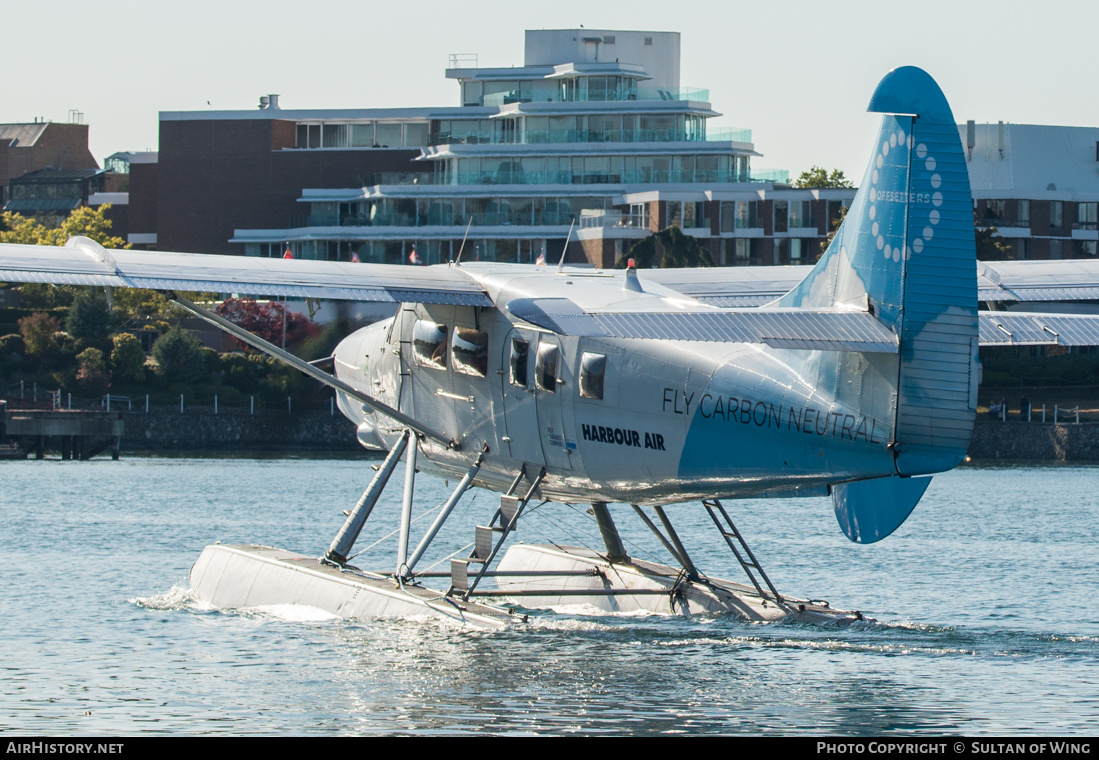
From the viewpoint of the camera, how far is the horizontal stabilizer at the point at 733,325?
13844 millimetres

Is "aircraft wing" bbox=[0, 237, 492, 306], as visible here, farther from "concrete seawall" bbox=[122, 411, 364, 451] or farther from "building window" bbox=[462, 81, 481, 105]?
"building window" bbox=[462, 81, 481, 105]

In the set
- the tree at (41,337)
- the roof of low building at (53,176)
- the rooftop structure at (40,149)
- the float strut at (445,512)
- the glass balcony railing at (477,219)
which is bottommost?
the tree at (41,337)

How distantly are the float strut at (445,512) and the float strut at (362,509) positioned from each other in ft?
3.32

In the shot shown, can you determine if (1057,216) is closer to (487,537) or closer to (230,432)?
(230,432)

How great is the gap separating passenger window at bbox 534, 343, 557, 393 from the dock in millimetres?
51247

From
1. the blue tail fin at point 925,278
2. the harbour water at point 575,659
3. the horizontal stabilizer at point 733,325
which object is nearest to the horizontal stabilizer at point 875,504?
the blue tail fin at point 925,278

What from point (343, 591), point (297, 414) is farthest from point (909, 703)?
point (297, 414)

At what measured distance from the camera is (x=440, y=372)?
19.5 meters

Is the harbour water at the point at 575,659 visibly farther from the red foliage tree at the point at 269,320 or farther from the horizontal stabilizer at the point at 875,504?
the red foliage tree at the point at 269,320

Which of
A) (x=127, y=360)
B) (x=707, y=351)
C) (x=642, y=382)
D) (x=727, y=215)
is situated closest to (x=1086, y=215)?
(x=727, y=215)

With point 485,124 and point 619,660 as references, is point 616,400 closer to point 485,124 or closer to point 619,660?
point 619,660

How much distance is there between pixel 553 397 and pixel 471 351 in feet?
4.93

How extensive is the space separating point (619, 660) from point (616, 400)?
2.61 metres

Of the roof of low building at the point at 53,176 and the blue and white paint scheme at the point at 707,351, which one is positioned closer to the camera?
the blue and white paint scheme at the point at 707,351
